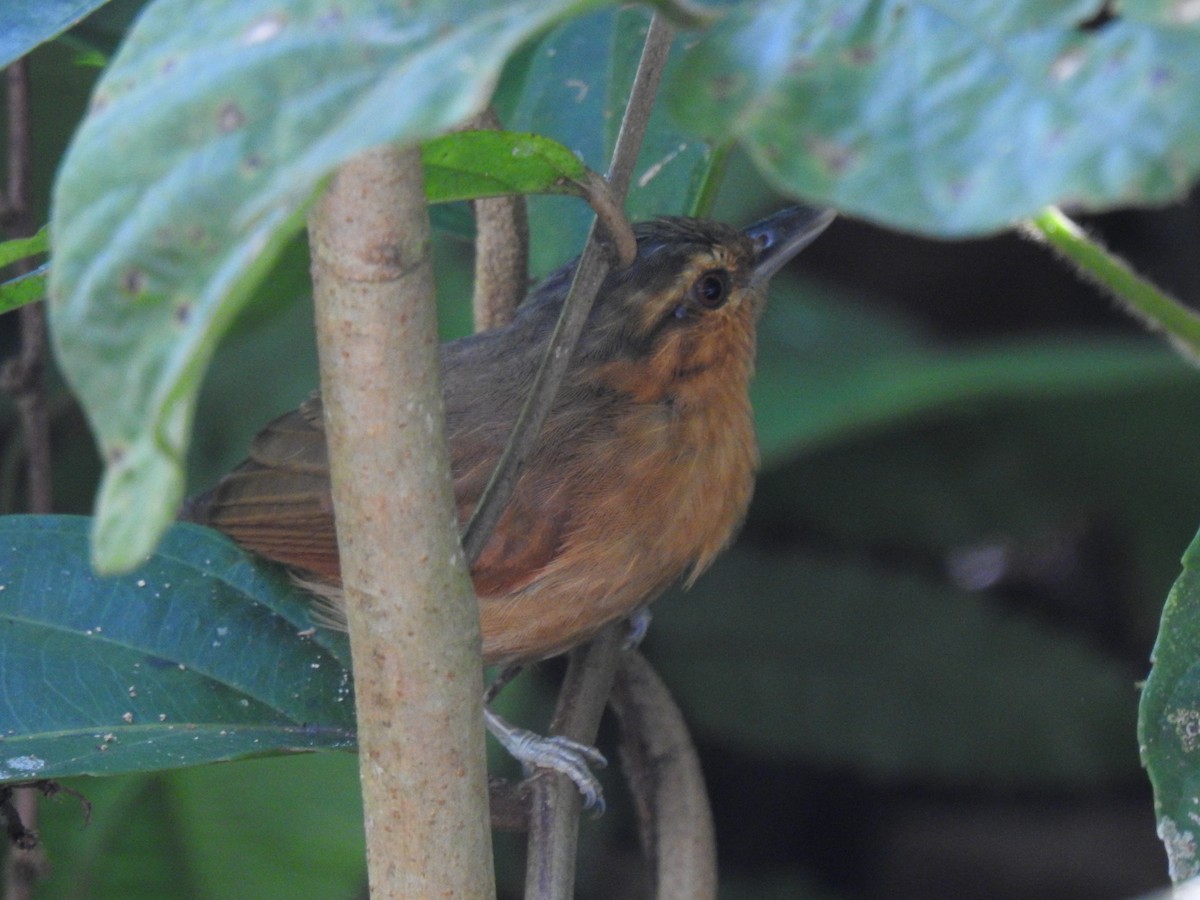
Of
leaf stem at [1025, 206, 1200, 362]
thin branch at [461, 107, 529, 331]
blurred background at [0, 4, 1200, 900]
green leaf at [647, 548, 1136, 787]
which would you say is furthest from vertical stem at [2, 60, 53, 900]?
green leaf at [647, 548, 1136, 787]

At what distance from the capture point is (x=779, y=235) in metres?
2.54

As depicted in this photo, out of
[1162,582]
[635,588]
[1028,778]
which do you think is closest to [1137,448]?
[1162,582]

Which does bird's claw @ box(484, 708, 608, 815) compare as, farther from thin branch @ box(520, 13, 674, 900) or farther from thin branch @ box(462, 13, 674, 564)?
thin branch @ box(462, 13, 674, 564)

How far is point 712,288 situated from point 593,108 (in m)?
0.40

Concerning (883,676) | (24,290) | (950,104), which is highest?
(950,104)

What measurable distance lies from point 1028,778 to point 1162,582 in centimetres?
62

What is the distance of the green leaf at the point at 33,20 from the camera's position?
1528 mm

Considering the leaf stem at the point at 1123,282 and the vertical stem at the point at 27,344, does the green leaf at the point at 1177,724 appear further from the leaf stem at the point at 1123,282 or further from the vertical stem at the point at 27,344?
the vertical stem at the point at 27,344

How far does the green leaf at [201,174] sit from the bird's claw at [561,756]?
3.26 feet

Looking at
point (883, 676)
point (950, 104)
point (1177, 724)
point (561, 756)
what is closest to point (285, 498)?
point (561, 756)

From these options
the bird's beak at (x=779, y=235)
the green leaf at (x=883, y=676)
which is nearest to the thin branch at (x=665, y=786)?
the bird's beak at (x=779, y=235)

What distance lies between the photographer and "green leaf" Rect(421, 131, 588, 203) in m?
1.32

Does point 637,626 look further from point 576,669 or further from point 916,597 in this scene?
point 916,597

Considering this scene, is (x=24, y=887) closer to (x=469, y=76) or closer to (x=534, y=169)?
(x=534, y=169)
